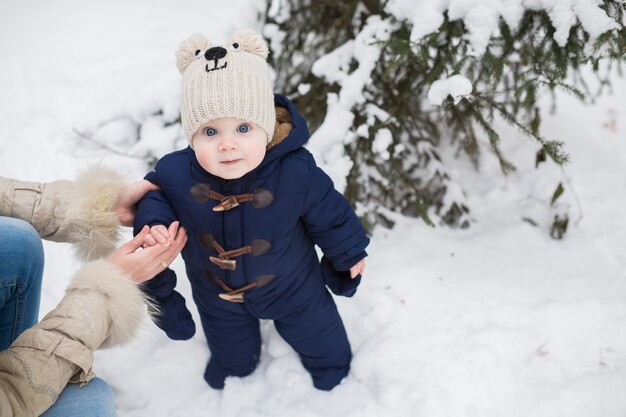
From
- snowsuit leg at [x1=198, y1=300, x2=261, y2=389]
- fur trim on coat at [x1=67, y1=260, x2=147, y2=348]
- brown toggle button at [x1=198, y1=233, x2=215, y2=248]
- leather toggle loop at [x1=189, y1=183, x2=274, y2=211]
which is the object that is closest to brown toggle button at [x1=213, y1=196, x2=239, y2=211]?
leather toggle loop at [x1=189, y1=183, x2=274, y2=211]

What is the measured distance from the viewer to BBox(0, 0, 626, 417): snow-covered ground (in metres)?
1.98

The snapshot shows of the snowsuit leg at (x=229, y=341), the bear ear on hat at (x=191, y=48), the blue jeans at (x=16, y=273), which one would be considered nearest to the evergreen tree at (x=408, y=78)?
the bear ear on hat at (x=191, y=48)

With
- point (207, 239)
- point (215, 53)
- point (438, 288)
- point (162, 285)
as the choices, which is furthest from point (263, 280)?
point (438, 288)

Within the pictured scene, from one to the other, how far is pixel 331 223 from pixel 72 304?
83 centimetres

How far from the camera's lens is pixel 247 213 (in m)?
1.66

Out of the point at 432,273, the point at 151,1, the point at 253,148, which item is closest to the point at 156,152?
the point at 253,148

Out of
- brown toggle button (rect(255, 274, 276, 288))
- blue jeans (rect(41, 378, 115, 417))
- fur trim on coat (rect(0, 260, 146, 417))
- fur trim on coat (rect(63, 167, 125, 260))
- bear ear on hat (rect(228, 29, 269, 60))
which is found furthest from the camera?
brown toggle button (rect(255, 274, 276, 288))

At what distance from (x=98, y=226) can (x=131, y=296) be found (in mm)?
305

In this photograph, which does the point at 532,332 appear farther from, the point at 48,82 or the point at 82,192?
the point at 48,82

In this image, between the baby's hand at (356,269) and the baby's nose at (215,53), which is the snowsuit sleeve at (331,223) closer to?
the baby's hand at (356,269)

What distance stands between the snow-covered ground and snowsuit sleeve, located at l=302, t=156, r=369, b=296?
0.56 metres

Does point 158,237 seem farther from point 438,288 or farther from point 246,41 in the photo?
point 438,288

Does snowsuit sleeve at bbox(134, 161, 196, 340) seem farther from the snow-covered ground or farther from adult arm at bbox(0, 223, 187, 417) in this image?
the snow-covered ground

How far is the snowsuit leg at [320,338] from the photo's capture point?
6.47ft
